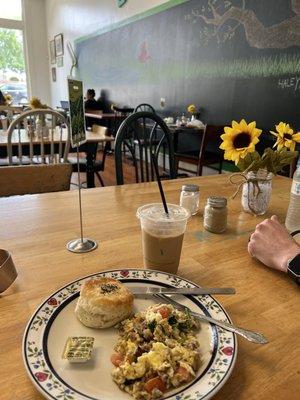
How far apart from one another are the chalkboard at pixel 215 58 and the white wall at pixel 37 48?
3.92m

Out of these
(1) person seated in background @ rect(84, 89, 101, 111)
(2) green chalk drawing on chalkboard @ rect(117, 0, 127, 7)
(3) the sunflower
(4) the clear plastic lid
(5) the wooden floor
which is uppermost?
(2) green chalk drawing on chalkboard @ rect(117, 0, 127, 7)

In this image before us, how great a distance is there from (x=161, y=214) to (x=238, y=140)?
1.51 feet

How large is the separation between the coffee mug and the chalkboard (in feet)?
10.7

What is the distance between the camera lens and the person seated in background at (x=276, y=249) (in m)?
0.69

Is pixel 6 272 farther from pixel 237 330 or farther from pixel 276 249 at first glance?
pixel 276 249

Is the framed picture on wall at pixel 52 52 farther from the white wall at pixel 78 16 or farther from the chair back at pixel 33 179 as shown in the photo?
the chair back at pixel 33 179

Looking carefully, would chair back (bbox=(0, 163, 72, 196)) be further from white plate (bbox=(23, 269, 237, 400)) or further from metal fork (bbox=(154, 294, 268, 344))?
metal fork (bbox=(154, 294, 268, 344))

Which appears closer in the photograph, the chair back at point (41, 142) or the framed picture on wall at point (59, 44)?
the chair back at point (41, 142)

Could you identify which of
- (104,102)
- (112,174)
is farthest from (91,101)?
(112,174)

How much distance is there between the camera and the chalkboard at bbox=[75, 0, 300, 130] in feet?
10.7

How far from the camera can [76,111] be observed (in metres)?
0.80

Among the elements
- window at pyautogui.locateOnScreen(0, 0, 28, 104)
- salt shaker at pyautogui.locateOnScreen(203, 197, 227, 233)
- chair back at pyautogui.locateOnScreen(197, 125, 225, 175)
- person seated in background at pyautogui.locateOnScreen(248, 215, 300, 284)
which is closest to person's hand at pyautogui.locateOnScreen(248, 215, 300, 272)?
person seated in background at pyautogui.locateOnScreen(248, 215, 300, 284)

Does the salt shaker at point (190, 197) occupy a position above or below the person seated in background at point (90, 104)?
below

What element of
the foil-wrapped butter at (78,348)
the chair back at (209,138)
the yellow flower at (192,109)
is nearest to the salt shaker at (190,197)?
the foil-wrapped butter at (78,348)
